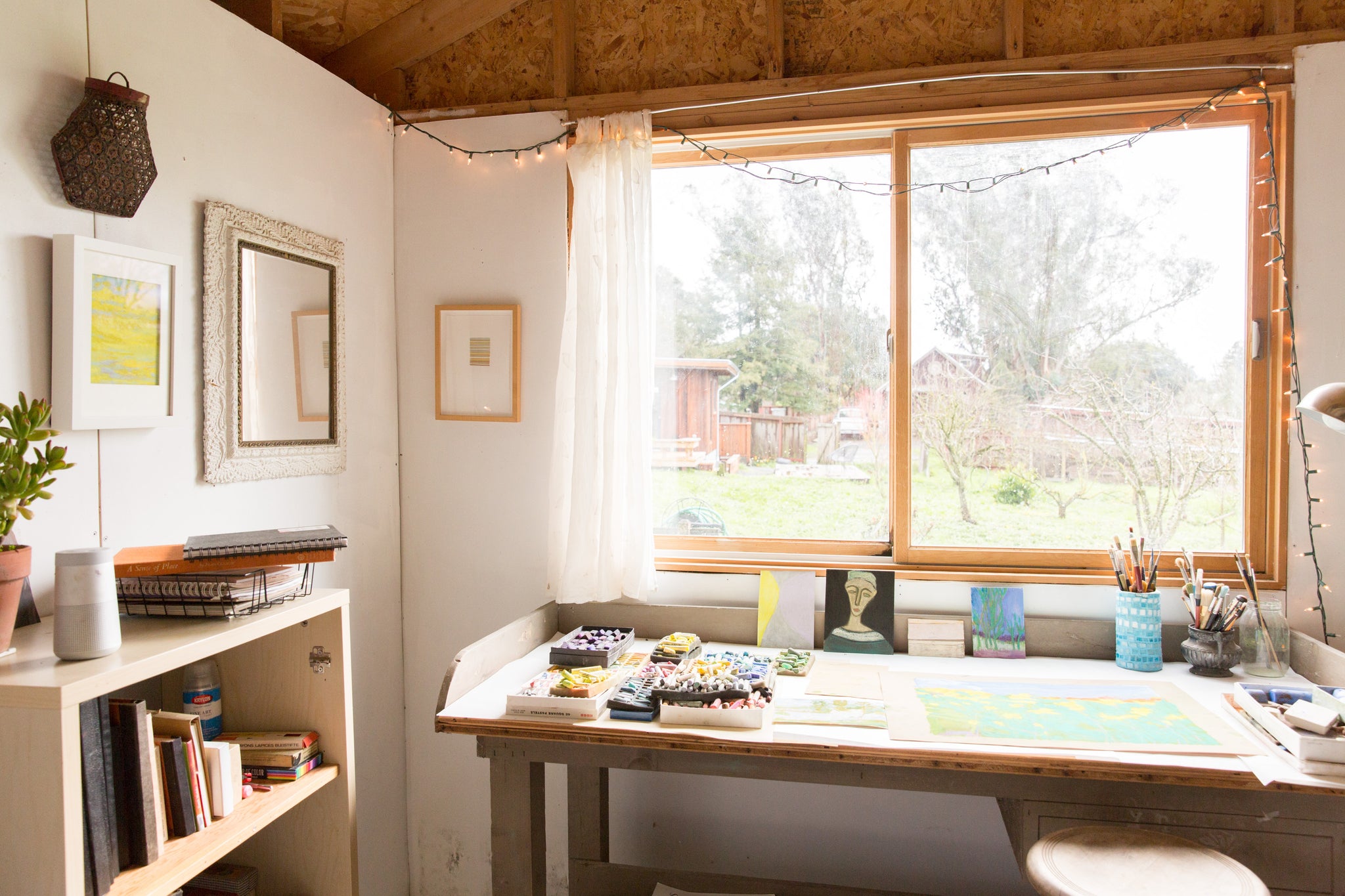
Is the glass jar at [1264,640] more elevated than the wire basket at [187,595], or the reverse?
the wire basket at [187,595]

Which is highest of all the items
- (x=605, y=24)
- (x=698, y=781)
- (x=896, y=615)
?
(x=605, y=24)

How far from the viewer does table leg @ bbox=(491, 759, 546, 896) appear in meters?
1.86

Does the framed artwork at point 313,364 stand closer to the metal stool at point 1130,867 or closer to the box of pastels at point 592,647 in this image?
the box of pastels at point 592,647

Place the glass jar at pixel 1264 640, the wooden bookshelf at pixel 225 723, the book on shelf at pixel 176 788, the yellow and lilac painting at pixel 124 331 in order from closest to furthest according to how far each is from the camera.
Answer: the wooden bookshelf at pixel 225 723, the book on shelf at pixel 176 788, the yellow and lilac painting at pixel 124 331, the glass jar at pixel 1264 640

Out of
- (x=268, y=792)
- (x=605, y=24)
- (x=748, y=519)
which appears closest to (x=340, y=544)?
(x=268, y=792)

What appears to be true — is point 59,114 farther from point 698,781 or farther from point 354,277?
point 698,781

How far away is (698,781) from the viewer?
249 cm

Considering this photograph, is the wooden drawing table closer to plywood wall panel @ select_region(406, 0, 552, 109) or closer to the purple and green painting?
the purple and green painting

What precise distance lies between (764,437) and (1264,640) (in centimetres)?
137

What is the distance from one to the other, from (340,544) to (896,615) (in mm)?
1491

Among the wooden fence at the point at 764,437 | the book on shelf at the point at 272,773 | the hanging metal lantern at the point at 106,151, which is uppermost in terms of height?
the hanging metal lantern at the point at 106,151

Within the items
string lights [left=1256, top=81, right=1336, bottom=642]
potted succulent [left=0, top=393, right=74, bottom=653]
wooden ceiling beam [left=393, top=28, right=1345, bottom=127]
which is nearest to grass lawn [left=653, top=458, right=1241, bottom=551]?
string lights [left=1256, top=81, right=1336, bottom=642]

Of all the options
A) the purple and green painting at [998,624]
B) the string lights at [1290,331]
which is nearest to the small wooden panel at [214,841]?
the purple and green painting at [998,624]

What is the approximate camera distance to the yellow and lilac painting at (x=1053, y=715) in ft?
5.39
